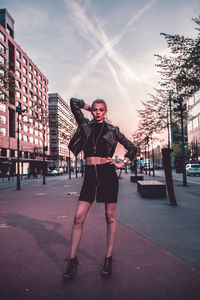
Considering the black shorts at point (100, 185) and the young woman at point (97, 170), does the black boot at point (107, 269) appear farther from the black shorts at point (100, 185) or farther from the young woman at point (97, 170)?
the black shorts at point (100, 185)

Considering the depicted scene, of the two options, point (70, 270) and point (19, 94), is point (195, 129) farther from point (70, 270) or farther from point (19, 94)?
point (70, 270)

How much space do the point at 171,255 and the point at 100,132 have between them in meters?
1.89

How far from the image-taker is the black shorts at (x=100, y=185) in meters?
2.86

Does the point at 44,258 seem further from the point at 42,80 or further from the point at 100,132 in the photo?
the point at 42,80

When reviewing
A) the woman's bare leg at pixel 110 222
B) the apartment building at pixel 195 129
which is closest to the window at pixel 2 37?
the apartment building at pixel 195 129

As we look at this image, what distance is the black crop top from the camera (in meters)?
2.93

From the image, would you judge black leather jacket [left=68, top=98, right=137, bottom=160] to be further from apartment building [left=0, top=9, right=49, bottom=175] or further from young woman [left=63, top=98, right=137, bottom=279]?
apartment building [left=0, top=9, right=49, bottom=175]

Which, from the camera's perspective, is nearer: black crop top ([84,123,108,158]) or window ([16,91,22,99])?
black crop top ([84,123,108,158])

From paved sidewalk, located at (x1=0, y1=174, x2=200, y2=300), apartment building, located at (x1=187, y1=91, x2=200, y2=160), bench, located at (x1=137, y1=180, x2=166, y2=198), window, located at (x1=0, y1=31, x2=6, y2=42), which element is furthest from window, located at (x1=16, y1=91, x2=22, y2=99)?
paved sidewalk, located at (x1=0, y1=174, x2=200, y2=300)

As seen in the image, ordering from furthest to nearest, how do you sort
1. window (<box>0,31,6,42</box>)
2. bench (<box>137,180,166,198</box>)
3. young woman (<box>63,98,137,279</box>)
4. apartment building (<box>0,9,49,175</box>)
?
window (<box>0,31,6,42</box>)
apartment building (<box>0,9,49,175</box>)
bench (<box>137,180,166,198</box>)
young woman (<box>63,98,137,279</box>)

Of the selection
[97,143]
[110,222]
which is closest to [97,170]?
[97,143]

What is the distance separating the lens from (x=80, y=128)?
3.07 meters

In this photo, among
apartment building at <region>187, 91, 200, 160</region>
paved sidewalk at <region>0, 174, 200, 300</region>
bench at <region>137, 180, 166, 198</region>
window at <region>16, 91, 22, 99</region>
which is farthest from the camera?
apartment building at <region>187, 91, 200, 160</region>

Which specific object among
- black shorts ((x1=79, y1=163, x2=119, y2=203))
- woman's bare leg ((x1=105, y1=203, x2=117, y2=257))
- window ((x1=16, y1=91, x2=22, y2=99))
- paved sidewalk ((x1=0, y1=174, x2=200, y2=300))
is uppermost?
window ((x1=16, y1=91, x2=22, y2=99))
